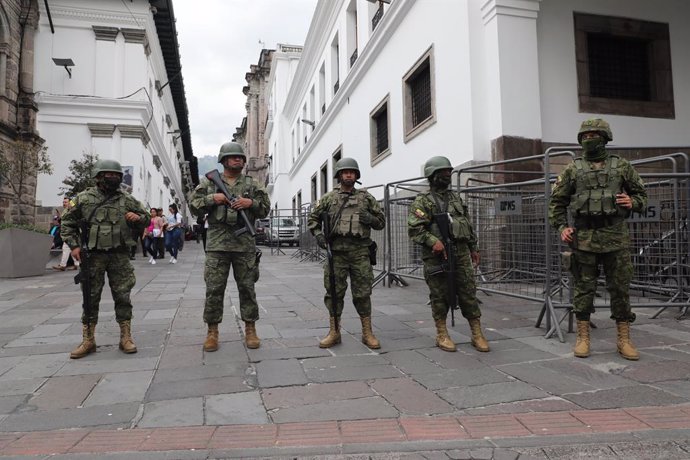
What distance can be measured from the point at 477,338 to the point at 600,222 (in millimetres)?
1434

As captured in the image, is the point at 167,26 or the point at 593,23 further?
the point at 167,26

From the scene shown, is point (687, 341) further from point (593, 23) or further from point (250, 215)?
point (593, 23)

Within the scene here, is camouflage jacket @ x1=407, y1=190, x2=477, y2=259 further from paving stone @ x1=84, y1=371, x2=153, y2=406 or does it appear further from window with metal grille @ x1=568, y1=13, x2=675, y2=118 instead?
window with metal grille @ x1=568, y1=13, x2=675, y2=118

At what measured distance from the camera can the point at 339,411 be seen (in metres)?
3.02

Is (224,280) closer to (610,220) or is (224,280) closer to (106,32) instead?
(610,220)

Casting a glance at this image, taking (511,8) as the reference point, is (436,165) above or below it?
below

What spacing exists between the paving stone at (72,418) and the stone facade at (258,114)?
1829 inches

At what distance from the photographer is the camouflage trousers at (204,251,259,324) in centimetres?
445

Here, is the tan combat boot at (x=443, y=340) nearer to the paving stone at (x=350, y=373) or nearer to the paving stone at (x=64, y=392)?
the paving stone at (x=350, y=373)

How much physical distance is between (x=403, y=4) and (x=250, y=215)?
9.38 m

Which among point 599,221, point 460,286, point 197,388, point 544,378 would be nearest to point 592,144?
point 599,221

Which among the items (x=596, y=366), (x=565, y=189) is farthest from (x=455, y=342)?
(x=565, y=189)

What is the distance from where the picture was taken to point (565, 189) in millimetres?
4219

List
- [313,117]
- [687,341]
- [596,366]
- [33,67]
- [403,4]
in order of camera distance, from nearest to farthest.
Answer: [596,366] < [687,341] < [403,4] < [33,67] < [313,117]
